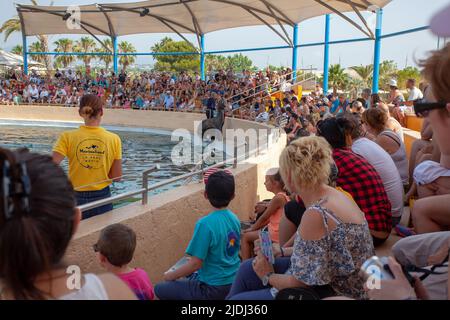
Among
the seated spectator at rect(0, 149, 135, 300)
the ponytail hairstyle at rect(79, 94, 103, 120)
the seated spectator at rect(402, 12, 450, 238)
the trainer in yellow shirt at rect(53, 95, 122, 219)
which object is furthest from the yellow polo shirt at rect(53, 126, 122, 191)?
the seated spectator at rect(402, 12, 450, 238)

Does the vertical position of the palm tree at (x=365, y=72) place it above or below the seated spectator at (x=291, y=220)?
above

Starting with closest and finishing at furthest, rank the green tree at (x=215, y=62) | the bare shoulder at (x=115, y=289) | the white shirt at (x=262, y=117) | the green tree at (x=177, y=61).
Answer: the bare shoulder at (x=115, y=289) < the white shirt at (x=262, y=117) < the green tree at (x=177, y=61) < the green tree at (x=215, y=62)

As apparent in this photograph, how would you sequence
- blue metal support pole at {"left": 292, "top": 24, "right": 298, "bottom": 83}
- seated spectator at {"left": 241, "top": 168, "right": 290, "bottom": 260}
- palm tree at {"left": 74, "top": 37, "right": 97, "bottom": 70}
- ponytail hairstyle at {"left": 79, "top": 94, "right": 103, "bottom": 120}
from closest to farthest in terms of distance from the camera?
ponytail hairstyle at {"left": 79, "top": 94, "right": 103, "bottom": 120} → seated spectator at {"left": 241, "top": 168, "right": 290, "bottom": 260} → blue metal support pole at {"left": 292, "top": 24, "right": 298, "bottom": 83} → palm tree at {"left": 74, "top": 37, "right": 97, "bottom": 70}

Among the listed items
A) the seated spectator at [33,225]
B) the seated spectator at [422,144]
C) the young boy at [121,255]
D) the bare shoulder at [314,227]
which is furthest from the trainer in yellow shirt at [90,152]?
the seated spectator at [422,144]

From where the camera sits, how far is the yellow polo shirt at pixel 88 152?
→ 3674 millimetres

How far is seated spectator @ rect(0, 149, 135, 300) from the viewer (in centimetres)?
115

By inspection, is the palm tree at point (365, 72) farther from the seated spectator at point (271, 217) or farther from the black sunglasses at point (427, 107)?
the black sunglasses at point (427, 107)

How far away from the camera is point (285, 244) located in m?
3.31

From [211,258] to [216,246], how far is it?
3.7 inches

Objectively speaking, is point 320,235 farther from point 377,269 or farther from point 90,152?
point 90,152

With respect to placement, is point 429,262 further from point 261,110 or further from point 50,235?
point 261,110

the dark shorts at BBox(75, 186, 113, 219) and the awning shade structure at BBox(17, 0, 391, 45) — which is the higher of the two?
the awning shade structure at BBox(17, 0, 391, 45)

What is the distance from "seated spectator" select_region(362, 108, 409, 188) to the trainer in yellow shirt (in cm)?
272

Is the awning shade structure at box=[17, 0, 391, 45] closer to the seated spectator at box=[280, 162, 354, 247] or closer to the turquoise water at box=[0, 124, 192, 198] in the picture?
the turquoise water at box=[0, 124, 192, 198]
